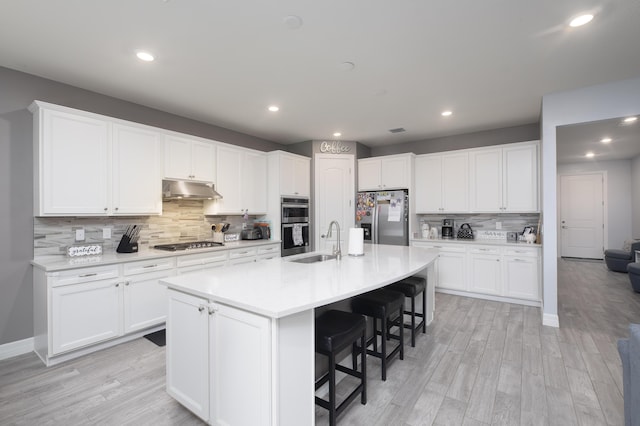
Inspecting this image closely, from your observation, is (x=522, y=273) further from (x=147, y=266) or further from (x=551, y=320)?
(x=147, y=266)

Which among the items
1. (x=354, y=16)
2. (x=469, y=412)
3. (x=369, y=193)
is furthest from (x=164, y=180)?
(x=469, y=412)

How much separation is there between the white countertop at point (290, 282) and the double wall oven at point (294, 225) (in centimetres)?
212

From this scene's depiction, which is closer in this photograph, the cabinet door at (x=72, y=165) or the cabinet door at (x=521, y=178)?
the cabinet door at (x=72, y=165)

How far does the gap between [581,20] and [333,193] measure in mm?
3745

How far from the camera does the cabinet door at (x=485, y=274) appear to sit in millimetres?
4219

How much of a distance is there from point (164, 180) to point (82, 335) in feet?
5.76

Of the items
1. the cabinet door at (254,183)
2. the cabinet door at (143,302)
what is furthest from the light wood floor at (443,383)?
the cabinet door at (254,183)

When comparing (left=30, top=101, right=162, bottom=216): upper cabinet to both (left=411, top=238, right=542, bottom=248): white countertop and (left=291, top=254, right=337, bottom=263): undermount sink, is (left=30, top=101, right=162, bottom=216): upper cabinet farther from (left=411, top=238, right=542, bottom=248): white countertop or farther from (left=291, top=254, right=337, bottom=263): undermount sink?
(left=411, top=238, right=542, bottom=248): white countertop

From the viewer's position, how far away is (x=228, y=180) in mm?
4246

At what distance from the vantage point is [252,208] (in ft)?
15.2

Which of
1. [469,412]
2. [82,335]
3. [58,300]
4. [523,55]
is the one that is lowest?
[469,412]

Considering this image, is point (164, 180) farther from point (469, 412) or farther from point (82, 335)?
point (469, 412)

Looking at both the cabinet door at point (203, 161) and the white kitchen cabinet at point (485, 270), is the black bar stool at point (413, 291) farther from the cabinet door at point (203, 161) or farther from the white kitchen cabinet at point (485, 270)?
the cabinet door at point (203, 161)

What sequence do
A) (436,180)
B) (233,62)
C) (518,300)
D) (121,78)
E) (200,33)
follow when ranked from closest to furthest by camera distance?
(200,33) < (233,62) < (121,78) < (518,300) < (436,180)
